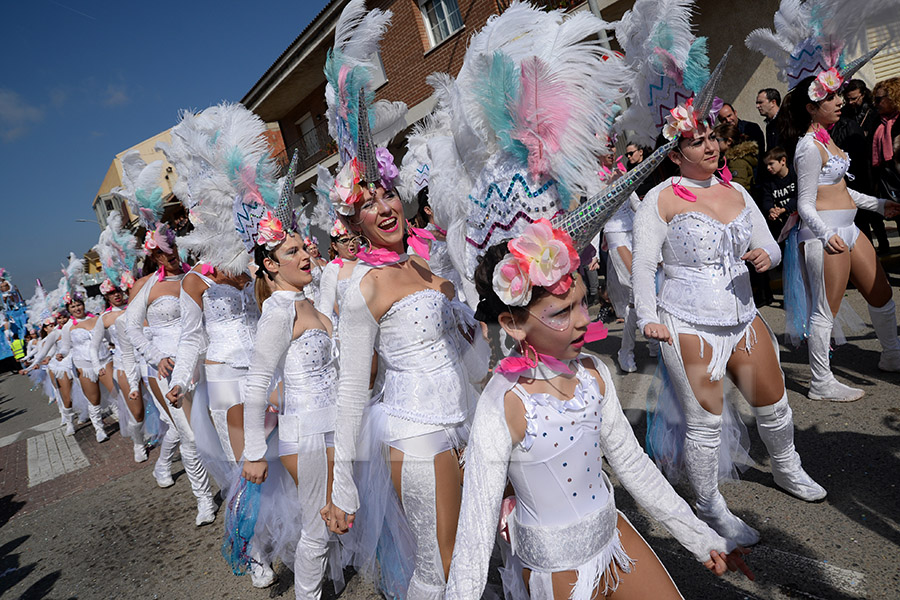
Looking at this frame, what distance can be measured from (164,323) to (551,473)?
468 cm

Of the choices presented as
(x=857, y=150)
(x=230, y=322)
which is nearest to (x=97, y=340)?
(x=230, y=322)

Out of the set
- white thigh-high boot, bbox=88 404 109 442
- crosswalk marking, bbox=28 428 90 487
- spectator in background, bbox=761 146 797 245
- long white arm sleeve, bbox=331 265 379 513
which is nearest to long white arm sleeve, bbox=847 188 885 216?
spectator in background, bbox=761 146 797 245

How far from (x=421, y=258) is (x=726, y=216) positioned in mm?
1643

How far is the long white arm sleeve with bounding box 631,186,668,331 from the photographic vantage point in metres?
2.97

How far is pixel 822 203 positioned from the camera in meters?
4.11

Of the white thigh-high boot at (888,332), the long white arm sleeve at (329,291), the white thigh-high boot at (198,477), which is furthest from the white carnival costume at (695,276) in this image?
the white thigh-high boot at (198,477)

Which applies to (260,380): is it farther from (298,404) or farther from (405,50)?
(405,50)

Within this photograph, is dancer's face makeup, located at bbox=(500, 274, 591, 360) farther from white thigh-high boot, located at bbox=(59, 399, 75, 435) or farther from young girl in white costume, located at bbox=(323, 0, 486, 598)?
white thigh-high boot, located at bbox=(59, 399, 75, 435)

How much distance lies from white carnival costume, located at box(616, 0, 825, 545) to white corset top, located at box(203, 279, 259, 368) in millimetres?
2903

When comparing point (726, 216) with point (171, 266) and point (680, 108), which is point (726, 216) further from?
point (171, 266)

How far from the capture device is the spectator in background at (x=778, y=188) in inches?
221

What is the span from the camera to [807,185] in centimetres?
397

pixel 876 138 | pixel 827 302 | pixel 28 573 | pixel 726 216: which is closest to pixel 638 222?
pixel 726 216

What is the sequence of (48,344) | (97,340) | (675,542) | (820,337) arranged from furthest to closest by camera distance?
1. (48,344)
2. (97,340)
3. (820,337)
4. (675,542)
